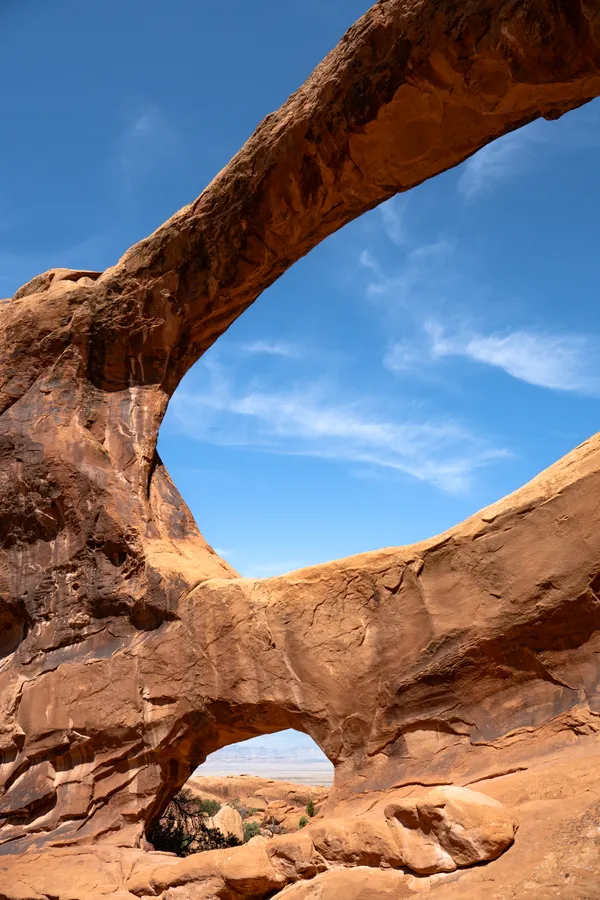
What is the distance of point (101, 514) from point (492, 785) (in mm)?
5402

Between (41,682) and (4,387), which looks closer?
(41,682)

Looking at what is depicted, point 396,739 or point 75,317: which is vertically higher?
point 75,317

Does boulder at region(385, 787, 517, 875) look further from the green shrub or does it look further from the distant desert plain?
the distant desert plain

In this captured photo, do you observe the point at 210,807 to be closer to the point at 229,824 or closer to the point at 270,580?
the point at 229,824

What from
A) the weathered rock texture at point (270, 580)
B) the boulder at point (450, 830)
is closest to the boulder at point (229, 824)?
the weathered rock texture at point (270, 580)

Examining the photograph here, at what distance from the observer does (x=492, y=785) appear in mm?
5641

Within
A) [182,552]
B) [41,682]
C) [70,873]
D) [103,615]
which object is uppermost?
[182,552]

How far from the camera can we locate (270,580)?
25.9 ft

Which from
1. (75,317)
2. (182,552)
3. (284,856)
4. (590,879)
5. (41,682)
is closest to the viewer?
(590,879)

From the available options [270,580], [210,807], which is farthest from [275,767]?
[270,580]

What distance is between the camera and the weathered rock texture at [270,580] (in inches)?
245

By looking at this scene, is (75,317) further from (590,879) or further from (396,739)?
(590,879)

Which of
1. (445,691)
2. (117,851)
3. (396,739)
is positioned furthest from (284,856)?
(117,851)

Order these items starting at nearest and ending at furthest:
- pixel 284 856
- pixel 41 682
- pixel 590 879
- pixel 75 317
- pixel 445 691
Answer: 1. pixel 590 879
2. pixel 284 856
3. pixel 445 691
4. pixel 41 682
5. pixel 75 317
